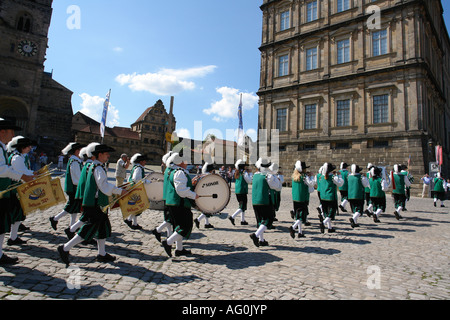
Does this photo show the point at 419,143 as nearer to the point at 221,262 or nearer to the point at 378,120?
the point at 378,120

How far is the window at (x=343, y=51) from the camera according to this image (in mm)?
23562

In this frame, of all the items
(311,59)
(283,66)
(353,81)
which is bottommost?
(353,81)

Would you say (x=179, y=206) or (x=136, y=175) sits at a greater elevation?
(x=136, y=175)

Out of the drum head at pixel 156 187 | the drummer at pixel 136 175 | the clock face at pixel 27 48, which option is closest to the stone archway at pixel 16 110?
the clock face at pixel 27 48

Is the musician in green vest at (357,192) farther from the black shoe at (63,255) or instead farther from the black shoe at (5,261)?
the black shoe at (5,261)

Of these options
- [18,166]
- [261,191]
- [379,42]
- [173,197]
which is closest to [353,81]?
[379,42]

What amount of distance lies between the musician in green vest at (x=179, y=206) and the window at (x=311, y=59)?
79.0 ft

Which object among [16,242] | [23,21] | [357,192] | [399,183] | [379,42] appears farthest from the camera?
[23,21]

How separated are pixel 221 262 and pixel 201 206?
3.65 feet

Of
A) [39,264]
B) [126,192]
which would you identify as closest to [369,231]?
[126,192]

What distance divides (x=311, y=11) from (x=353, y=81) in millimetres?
8865

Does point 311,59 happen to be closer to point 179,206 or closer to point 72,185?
point 179,206

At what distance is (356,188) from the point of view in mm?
8500

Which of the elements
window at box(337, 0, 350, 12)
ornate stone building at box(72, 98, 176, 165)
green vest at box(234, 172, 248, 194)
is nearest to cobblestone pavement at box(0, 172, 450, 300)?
green vest at box(234, 172, 248, 194)
